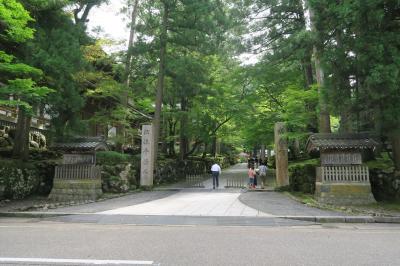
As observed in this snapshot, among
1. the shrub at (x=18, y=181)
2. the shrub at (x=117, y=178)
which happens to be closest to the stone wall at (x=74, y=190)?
the shrub at (x=18, y=181)

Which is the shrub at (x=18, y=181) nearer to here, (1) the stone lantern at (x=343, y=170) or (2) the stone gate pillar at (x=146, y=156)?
(2) the stone gate pillar at (x=146, y=156)

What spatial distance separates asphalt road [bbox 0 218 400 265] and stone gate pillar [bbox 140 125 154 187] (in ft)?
35.1

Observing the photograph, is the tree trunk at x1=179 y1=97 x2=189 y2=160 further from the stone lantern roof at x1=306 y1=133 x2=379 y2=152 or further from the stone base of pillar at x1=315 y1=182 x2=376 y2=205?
the stone base of pillar at x1=315 y1=182 x2=376 y2=205

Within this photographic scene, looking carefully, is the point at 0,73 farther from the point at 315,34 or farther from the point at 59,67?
the point at 315,34

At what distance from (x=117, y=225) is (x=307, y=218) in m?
5.77

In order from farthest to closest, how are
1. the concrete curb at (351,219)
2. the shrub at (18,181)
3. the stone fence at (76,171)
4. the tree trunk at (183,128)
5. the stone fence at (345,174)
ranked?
the tree trunk at (183,128)
the stone fence at (76,171)
the shrub at (18,181)
the stone fence at (345,174)
the concrete curb at (351,219)

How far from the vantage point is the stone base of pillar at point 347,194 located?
46.1ft

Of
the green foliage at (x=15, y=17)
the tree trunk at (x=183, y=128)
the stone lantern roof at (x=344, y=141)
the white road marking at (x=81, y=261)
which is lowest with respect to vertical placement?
the white road marking at (x=81, y=261)

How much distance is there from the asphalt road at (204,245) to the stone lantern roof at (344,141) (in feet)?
16.5

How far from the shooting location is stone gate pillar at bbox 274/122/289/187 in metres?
19.2

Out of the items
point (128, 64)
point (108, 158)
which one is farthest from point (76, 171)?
point (128, 64)

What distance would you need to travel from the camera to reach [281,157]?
1920cm

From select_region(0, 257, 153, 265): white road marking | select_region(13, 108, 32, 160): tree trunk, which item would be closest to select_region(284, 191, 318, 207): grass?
select_region(0, 257, 153, 265): white road marking

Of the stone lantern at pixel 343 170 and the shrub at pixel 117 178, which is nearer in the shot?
the stone lantern at pixel 343 170
